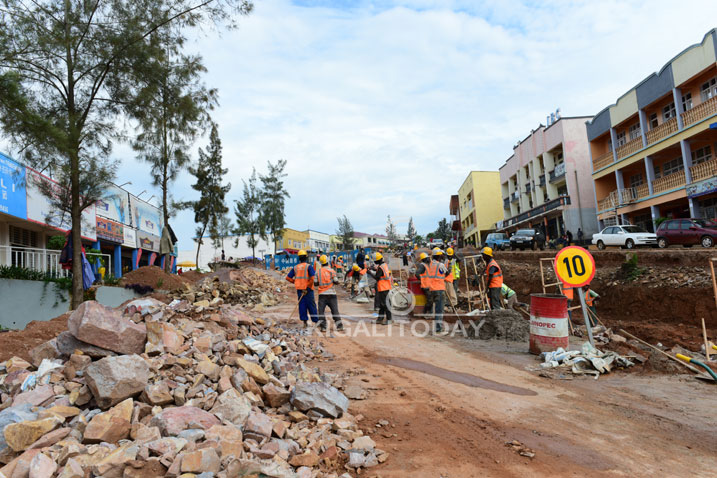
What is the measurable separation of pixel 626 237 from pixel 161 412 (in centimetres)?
2387

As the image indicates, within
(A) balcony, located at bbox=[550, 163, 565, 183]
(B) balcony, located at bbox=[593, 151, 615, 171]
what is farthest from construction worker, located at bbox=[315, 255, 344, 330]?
(A) balcony, located at bbox=[550, 163, 565, 183]

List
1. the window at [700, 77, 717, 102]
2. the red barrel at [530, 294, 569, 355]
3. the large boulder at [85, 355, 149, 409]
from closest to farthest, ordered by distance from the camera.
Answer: the large boulder at [85, 355, 149, 409]
the red barrel at [530, 294, 569, 355]
the window at [700, 77, 717, 102]

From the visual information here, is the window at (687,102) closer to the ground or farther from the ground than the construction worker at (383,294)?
farther from the ground

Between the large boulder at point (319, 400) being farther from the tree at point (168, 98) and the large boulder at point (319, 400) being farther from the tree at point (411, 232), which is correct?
the tree at point (411, 232)

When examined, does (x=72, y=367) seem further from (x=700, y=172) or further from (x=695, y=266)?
(x=700, y=172)

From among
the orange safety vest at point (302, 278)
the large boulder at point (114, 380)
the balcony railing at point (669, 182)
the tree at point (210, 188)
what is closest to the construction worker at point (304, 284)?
the orange safety vest at point (302, 278)

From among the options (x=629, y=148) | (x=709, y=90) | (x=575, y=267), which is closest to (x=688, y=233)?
(x=709, y=90)

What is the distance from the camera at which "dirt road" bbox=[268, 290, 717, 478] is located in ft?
11.0

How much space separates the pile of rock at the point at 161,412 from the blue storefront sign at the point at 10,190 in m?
9.74

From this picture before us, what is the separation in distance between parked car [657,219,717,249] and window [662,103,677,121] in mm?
9798

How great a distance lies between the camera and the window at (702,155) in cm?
2312

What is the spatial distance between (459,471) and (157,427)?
2.46 meters

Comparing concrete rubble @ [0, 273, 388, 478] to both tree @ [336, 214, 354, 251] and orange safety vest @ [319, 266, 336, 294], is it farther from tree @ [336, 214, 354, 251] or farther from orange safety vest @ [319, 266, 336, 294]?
tree @ [336, 214, 354, 251]

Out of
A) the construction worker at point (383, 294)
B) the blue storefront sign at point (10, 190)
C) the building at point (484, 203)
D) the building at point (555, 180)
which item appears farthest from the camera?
the building at point (484, 203)
